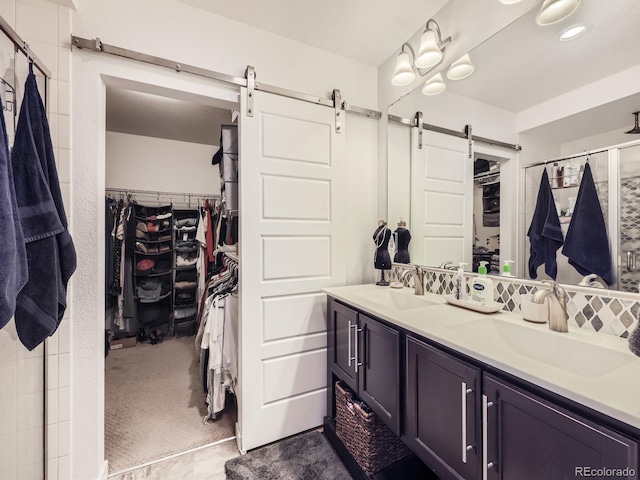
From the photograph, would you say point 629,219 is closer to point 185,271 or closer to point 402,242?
point 402,242

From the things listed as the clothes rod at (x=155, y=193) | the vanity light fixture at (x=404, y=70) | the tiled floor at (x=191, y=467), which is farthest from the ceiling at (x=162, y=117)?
the tiled floor at (x=191, y=467)

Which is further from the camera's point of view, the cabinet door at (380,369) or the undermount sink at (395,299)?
the undermount sink at (395,299)

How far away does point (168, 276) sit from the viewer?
3498 millimetres

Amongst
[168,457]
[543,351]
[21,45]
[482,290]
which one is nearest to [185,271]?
[168,457]

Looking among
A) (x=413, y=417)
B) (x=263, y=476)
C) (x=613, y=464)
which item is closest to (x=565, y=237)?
(x=613, y=464)

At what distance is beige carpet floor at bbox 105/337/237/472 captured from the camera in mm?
1720

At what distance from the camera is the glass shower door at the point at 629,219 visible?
96 cm

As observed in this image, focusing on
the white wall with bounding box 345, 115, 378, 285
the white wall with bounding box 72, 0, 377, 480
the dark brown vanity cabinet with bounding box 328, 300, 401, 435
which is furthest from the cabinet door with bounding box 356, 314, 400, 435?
the white wall with bounding box 72, 0, 377, 480

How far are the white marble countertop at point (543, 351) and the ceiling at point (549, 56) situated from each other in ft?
3.23

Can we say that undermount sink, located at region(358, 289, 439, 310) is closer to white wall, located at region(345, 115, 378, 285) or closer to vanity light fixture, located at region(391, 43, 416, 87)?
white wall, located at region(345, 115, 378, 285)

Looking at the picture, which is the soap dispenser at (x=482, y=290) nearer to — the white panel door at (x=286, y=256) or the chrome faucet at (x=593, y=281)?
the chrome faucet at (x=593, y=281)

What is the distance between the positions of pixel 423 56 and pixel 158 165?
10.9 ft

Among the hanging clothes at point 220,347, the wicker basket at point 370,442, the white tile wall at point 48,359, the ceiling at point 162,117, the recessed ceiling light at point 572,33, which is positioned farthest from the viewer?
the ceiling at point 162,117

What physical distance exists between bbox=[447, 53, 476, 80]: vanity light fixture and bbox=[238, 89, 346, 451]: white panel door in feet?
2.39
